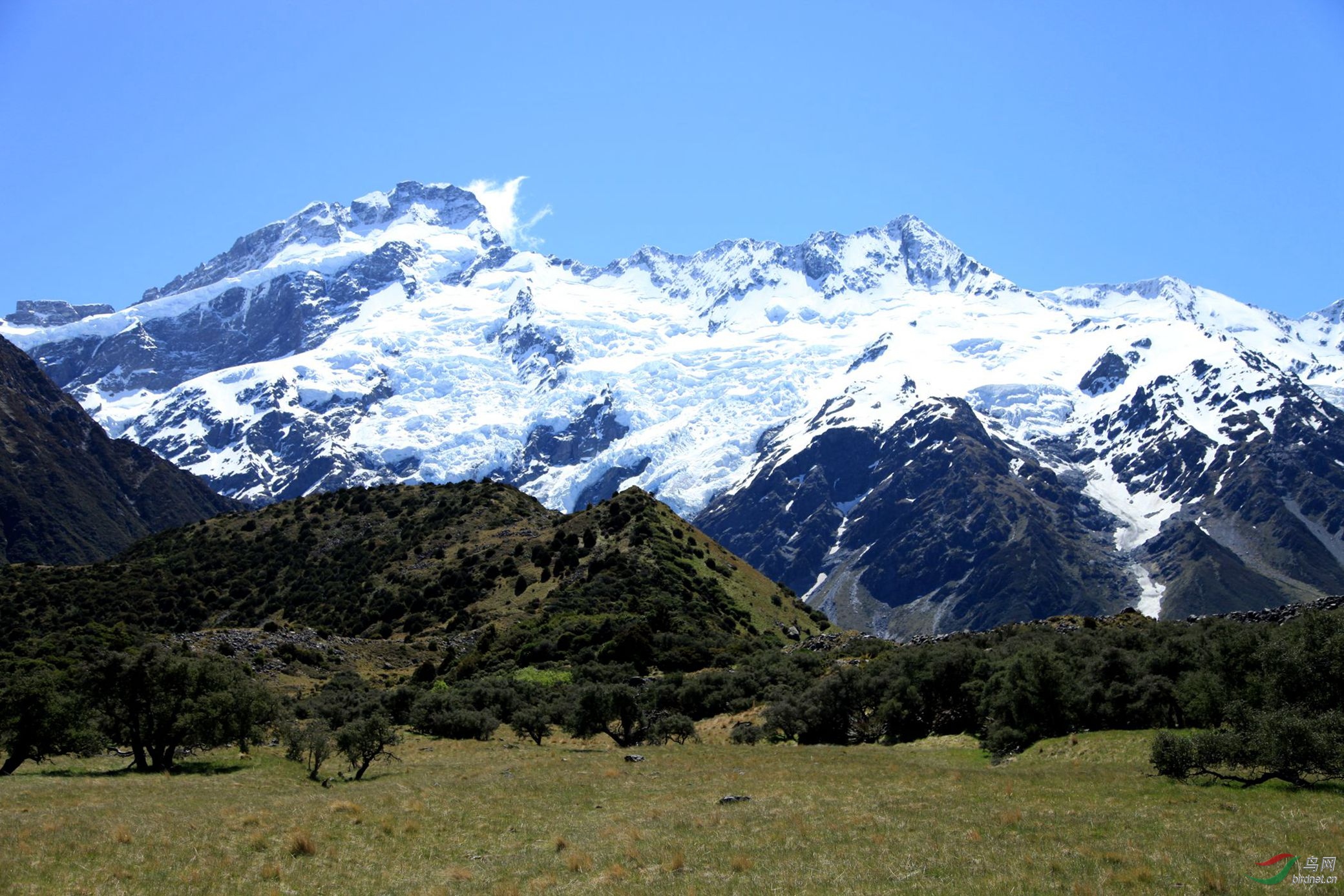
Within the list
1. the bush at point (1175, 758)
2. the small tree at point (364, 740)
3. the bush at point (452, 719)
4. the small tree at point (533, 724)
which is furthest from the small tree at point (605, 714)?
the bush at point (1175, 758)

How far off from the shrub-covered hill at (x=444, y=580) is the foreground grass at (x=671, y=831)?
51.5 m

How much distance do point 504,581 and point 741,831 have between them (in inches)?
3884

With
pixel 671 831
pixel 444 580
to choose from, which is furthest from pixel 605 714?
pixel 444 580

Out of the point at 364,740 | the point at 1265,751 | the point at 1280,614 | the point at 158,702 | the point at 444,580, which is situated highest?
the point at 1280,614

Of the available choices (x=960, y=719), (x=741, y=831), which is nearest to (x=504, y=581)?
(x=960, y=719)

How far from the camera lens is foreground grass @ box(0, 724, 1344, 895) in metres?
24.5

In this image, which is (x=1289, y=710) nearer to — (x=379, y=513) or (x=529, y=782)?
(x=529, y=782)

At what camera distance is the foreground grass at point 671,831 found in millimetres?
24516

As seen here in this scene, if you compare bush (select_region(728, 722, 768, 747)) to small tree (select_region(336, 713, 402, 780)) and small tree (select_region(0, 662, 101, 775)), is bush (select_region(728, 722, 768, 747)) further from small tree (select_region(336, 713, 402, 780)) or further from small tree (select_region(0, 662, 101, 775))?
small tree (select_region(0, 662, 101, 775))

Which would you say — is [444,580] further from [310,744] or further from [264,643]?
[310,744]

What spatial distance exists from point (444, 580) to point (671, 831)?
334 feet

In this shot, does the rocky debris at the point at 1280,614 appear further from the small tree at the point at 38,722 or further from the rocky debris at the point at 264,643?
the rocky debris at the point at 264,643

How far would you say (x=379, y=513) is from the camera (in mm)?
158875

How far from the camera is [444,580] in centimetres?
12850
